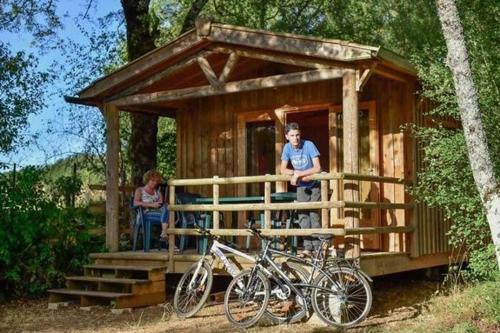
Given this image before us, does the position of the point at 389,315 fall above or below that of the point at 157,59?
below

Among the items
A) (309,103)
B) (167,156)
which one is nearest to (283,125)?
(309,103)

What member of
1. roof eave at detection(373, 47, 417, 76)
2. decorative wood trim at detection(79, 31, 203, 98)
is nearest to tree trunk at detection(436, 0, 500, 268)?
roof eave at detection(373, 47, 417, 76)

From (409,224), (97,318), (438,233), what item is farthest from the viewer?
(438,233)

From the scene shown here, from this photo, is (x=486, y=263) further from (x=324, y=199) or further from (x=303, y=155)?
(x=303, y=155)

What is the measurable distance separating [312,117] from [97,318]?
4605mm

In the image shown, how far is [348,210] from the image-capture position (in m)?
8.59

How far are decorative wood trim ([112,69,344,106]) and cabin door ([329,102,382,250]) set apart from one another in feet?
4.66

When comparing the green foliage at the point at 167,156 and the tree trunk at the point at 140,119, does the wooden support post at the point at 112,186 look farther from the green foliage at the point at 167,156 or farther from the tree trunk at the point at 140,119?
the green foliage at the point at 167,156

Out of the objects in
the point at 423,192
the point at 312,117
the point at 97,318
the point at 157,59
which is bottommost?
the point at 97,318

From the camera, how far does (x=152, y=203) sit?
10.1m

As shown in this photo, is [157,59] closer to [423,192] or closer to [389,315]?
[423,192]

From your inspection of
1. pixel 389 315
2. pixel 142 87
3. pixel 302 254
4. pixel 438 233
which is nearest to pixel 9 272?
pixel 142 87

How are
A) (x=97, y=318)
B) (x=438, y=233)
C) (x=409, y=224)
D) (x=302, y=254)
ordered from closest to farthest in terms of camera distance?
(x=302, y=254)
(x=97, y=318)
(x=409, y=224)
(x=438, y=233)

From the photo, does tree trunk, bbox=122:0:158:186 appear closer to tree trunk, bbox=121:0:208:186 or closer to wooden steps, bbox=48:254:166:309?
tree trunk, bbox=121:0:208:186
